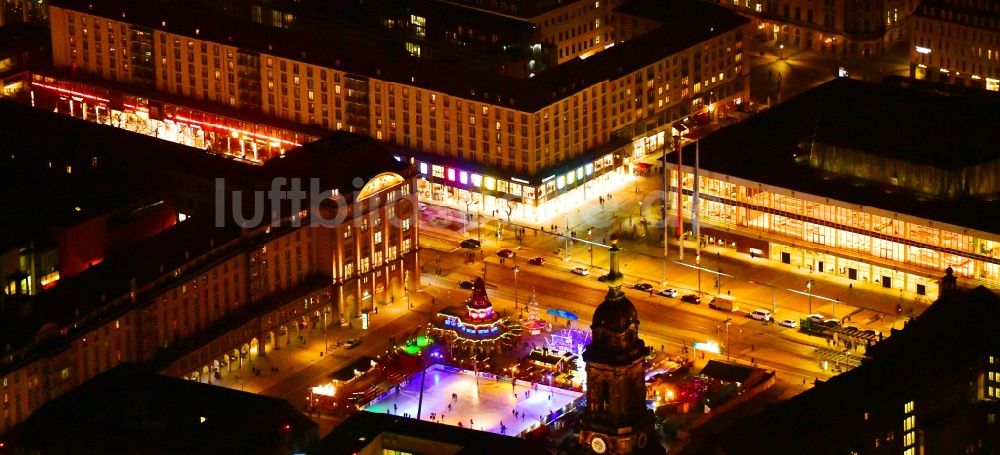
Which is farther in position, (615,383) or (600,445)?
(600,445)

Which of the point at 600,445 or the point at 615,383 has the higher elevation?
the point at 615,383

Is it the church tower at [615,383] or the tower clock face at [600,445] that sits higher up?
the church tower at [615,383]

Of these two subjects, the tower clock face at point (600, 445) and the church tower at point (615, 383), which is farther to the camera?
the tower clock face at point (600, 445)

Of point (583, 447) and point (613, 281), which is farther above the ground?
point (613, 281)

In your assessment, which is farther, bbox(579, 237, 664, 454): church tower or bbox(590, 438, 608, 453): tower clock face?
bbox(590, 438, 608, 453): tower clock face

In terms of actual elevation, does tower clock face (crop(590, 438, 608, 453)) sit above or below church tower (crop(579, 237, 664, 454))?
below
